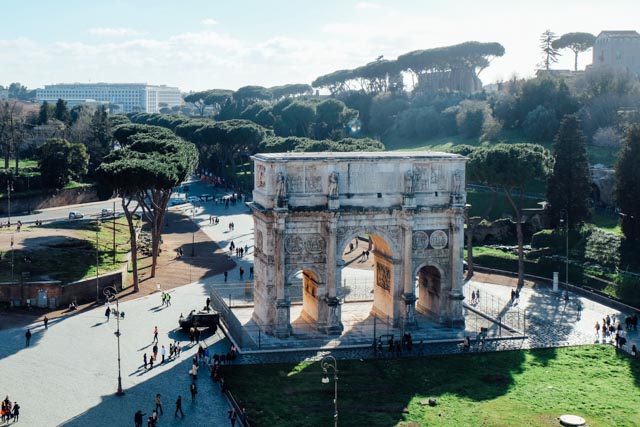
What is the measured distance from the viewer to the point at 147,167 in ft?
193

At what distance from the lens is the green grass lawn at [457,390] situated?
120ft

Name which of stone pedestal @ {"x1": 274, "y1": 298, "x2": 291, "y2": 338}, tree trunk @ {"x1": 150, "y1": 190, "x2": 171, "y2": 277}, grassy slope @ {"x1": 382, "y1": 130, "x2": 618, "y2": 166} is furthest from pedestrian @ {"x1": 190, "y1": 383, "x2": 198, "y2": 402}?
grassy slope @ {"x1": 382, "y1": 130, "x2": 618, "y2": 166}

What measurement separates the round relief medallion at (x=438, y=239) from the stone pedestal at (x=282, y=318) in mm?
9791

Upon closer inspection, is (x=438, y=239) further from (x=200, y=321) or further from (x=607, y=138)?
(x=607, y=138)

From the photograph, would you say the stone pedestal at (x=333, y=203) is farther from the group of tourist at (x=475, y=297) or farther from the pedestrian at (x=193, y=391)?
the group of tourist at (x=475, y=297)

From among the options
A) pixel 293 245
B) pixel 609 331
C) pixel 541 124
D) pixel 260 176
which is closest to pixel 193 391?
pixel 293 245

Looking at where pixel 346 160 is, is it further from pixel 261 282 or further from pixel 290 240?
pixel 261 282

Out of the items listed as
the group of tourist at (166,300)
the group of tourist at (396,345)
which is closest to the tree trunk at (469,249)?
the group of tourist at (396,345)

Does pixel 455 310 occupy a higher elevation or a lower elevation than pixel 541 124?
lower

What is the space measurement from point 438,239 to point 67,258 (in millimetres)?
29872

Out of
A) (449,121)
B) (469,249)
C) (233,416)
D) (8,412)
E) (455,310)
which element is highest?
(449,121)

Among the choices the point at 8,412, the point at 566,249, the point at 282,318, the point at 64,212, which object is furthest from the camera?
the point at 64,212

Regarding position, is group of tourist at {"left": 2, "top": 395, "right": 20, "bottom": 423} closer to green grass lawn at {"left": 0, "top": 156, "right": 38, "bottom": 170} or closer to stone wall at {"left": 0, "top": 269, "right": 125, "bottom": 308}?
stone wall at {"left": 0, "top": 269, "right": 125, "bottom": 308}

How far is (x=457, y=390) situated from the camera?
132 ft
